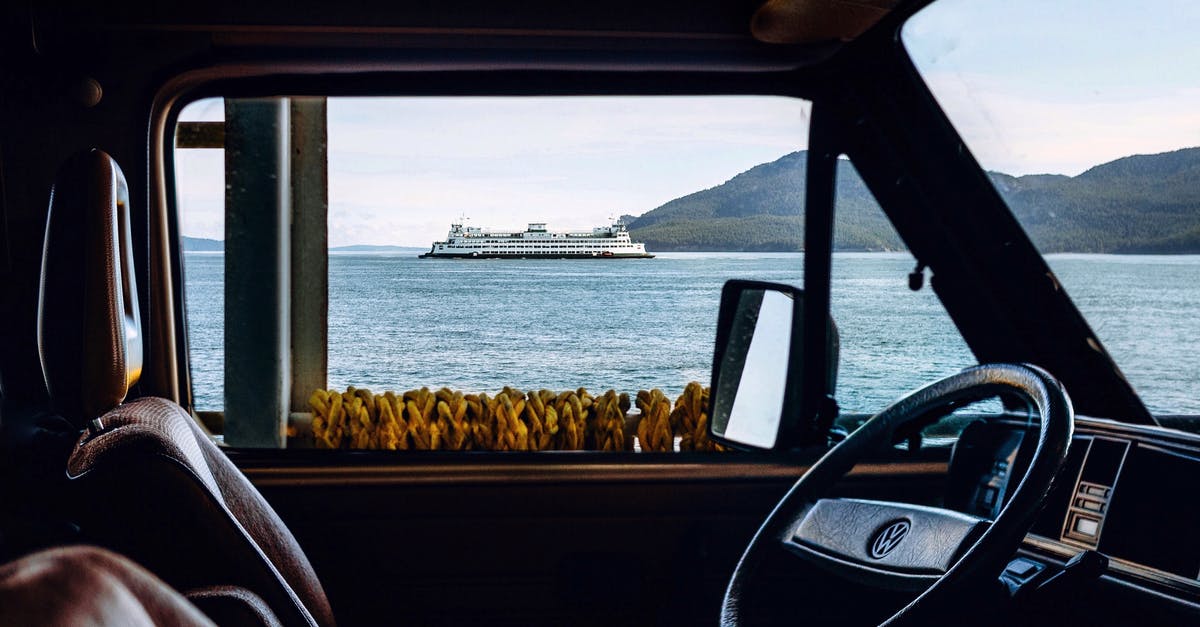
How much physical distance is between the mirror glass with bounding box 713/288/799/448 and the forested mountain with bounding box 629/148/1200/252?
175 millimetres

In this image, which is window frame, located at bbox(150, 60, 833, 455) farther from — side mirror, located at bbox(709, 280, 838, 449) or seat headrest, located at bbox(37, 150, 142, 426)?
seat headrest, located at bbox(37, 150, 142, 426)

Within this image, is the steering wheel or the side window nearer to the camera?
the steering wheel

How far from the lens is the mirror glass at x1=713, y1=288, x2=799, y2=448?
89.6 inches

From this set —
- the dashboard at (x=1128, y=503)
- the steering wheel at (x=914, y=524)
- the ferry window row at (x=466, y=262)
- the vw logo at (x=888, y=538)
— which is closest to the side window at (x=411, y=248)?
the ferry window row at (x=466, y=262)

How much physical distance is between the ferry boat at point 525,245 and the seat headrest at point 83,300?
2.17 m

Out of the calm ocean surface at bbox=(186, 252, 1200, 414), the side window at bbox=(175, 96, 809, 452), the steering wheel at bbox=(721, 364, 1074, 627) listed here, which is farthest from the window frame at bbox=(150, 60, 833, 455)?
the steering wheel at bbox=(721, 364, 1074, 627)

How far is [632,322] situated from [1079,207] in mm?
51493

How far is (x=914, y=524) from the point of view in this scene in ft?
4.52

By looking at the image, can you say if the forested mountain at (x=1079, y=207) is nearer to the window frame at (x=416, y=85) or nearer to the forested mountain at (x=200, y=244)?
the window frame at (x=416, y=85)

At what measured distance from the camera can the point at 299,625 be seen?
5.19ft

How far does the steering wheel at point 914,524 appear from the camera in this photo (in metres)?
1.21

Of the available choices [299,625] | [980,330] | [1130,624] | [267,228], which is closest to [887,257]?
[980,330]

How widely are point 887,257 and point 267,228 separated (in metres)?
2.24

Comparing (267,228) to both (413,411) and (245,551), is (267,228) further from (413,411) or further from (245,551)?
(245,551)
